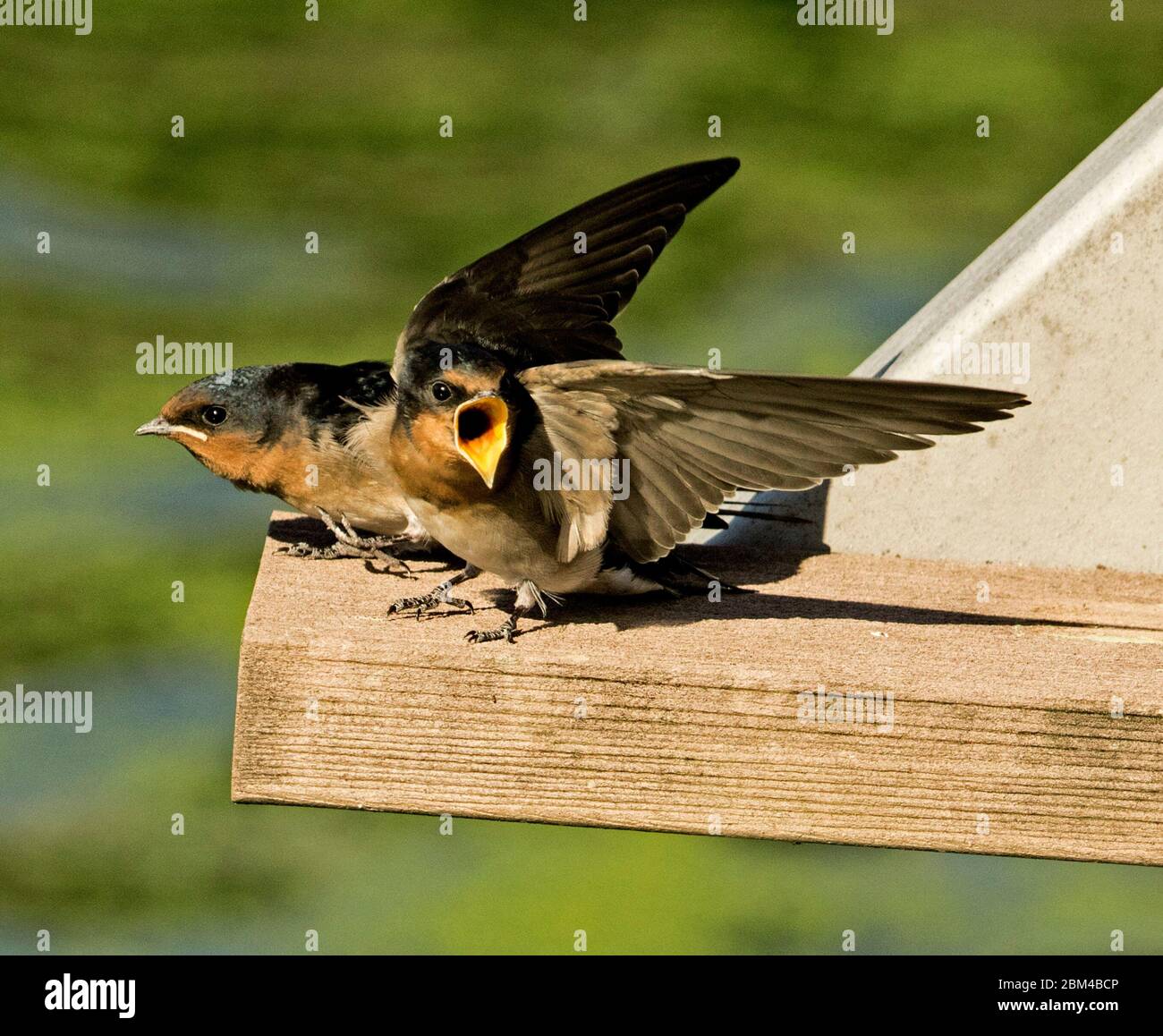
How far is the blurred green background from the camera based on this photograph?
4.46m

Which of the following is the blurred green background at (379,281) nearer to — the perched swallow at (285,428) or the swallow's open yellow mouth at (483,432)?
the perched swallow at (285,428)

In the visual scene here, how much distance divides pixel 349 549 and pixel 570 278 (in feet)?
2.38

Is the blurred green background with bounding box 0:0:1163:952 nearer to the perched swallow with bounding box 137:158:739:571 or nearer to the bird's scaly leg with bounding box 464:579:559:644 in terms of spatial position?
the perched swallow with bounding box 137:158:739:571

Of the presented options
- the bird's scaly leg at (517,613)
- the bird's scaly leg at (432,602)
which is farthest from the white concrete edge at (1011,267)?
the bird's scaly leg at (432,602)

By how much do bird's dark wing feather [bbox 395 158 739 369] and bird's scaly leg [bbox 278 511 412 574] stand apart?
38cm

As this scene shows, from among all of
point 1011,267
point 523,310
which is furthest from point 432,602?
point 1011,267

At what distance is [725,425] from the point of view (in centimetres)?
256

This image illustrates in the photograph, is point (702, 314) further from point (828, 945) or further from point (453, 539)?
point (453, 539)

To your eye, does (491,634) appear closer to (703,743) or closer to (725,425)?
(703,743)

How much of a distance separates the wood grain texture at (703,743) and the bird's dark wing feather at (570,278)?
1060 mm

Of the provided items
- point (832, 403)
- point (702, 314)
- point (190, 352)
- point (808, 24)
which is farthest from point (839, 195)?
point (832, 403)

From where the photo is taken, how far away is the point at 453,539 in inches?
111

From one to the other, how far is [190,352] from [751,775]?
13.4ft

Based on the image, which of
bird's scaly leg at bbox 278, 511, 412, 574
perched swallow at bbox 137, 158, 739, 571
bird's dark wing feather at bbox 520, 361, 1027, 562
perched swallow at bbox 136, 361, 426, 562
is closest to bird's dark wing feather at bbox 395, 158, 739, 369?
perched swallow at bbox 137, 158, 739, 571
